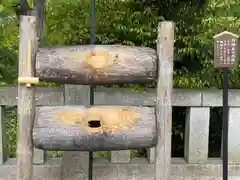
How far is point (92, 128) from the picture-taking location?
2.26 meters

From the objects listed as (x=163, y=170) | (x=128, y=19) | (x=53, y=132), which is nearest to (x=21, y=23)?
(x=53, y=132)

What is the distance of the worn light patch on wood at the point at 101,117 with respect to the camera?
2.26m

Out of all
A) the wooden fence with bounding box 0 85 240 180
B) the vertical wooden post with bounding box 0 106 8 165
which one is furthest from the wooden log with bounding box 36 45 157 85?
the vertical wooden post with bounding box 0 106 8 165

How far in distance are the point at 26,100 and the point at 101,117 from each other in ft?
1.34

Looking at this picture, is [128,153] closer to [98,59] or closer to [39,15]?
[98,59]

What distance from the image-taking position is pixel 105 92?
9.70 ft

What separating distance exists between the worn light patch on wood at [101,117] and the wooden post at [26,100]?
0.17m

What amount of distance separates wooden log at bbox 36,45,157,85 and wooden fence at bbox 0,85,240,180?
627 mm

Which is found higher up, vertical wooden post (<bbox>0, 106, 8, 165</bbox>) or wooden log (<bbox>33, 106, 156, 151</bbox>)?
wooden log (<bbox>33, 106, 156, 151</bbox>)

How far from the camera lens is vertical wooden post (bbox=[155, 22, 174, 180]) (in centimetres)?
231

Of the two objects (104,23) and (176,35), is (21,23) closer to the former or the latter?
(104,23)

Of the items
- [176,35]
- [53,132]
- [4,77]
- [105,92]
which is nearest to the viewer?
[53,132]

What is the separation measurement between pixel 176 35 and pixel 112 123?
1345 millimetres

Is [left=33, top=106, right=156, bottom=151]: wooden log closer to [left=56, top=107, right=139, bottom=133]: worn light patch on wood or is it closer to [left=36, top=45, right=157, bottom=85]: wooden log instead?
[left=56, top=107, right=139, bottom=133]: worn light patch on wood
